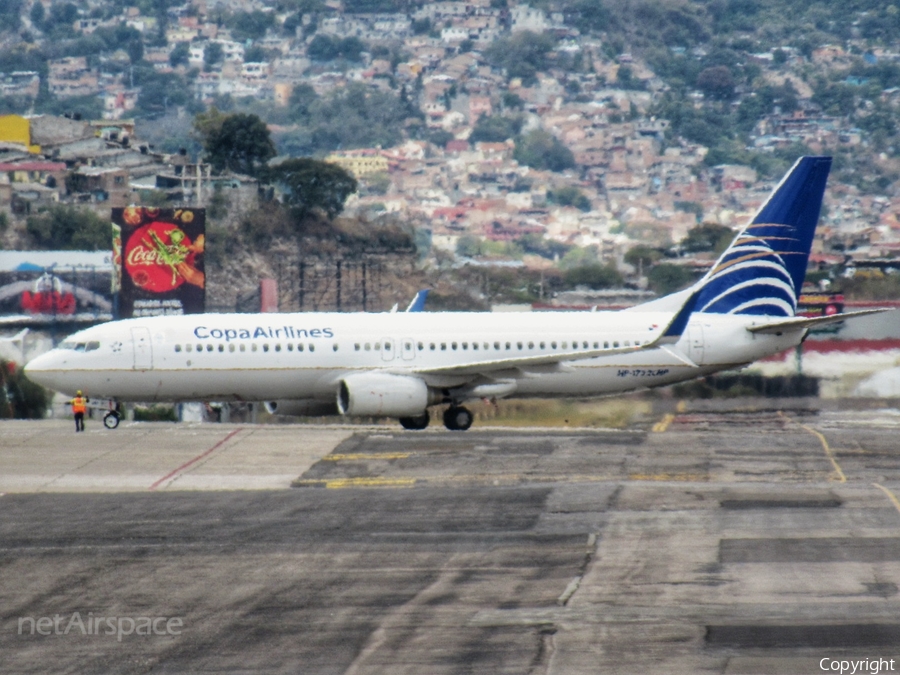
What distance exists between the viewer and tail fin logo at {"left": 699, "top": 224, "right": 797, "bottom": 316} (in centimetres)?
4469

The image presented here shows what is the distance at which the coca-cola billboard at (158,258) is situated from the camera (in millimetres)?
59156

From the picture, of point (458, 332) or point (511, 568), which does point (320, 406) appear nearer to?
point (458, 332)

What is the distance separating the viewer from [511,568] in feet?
73.2

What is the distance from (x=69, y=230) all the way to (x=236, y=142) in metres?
18.8

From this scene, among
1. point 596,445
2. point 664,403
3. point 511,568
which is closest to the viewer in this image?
point 511,568

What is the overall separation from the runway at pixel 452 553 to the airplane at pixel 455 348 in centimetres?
208

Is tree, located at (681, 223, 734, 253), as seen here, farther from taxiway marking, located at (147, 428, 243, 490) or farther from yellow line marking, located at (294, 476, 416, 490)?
yellow line marking, located at (294, 476, 416, 490)

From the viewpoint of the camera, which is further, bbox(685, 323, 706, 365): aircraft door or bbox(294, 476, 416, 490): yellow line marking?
bbox(685, 323, 706, 365): aircraft door

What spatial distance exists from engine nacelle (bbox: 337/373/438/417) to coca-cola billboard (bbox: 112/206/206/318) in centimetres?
2011

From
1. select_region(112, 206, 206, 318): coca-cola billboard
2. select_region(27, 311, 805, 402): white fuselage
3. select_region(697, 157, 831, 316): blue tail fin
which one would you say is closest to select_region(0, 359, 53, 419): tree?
select_region(112, 206, 206, 318): coca-cola billboard

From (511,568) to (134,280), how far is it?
130 feet

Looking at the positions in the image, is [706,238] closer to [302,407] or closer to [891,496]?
[302,407]

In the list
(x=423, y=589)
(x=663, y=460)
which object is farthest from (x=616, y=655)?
(x=663, y=460)

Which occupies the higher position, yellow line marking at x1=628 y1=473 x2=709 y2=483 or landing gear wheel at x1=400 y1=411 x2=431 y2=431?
yellow line marking at x1=628 y1=473 x2=709 y2=483
